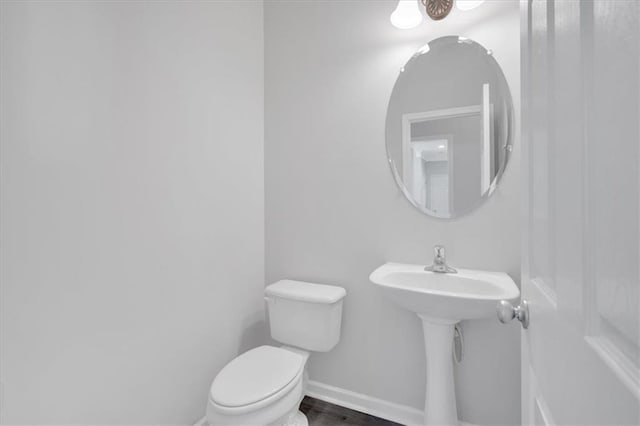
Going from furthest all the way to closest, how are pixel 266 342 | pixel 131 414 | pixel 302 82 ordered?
pixel 266 342, pixel 302 82, pixel 131 414

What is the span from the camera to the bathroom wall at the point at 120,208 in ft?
3.01

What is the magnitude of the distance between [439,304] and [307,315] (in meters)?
0.72

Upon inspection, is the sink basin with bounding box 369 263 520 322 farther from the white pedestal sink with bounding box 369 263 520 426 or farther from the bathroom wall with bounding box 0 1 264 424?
the bathroom wall with bounding box 0 1 264 424

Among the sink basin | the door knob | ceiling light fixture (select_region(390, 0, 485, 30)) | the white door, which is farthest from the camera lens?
ceiling light fixture (select_region(390, 0, 485, 30))

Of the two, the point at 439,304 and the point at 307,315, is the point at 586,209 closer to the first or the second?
the point at 439,304

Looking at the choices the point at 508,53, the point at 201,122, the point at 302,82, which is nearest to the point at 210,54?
the point at 201,122

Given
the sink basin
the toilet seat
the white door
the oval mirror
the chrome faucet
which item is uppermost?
the oval mirror

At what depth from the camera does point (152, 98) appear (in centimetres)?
128

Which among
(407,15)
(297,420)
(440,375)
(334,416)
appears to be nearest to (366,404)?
(334,416)

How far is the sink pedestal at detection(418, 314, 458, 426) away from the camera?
1349mm

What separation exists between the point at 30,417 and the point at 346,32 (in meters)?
2.14

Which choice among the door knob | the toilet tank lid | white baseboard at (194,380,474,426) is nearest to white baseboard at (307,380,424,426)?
white baseboard at (194,380,474,426)

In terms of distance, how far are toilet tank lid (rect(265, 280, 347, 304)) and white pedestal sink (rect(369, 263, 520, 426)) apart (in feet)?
0.96

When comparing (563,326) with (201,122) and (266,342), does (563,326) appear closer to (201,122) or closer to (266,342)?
(201,122)
